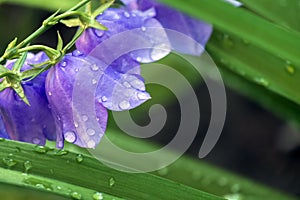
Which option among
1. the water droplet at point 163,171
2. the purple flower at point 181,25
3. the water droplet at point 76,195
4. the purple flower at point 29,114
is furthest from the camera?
the water droplet at point 163,171

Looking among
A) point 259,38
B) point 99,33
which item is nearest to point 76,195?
point 99,33

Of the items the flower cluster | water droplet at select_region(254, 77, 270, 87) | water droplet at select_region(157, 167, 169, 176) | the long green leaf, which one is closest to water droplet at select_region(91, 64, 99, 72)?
the flower cluster

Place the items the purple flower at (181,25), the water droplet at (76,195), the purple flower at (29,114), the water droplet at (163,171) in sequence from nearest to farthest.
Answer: the water droplet at (76,195)
the purple flower at (29,114)
the purple flower at (181,25)
the water droplet at (163,171)

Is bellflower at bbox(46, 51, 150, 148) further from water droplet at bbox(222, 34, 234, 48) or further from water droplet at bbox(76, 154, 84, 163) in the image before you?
water droplet at bbox(222, 34, 234, 48)

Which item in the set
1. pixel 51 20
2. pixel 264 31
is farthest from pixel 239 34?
pixel 51 20

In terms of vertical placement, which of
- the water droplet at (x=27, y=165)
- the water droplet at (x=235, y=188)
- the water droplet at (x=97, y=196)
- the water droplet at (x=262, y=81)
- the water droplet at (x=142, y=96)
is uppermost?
the water droplet at (x=142, y=96)

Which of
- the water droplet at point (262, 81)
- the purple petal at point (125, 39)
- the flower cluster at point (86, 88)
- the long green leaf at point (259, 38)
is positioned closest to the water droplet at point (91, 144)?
the flower cluster at point (86, 88)

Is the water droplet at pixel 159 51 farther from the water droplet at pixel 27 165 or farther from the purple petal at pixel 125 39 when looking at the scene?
the water droplet at pixel 27 165

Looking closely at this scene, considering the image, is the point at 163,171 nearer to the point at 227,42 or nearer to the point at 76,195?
the point at 227,42
